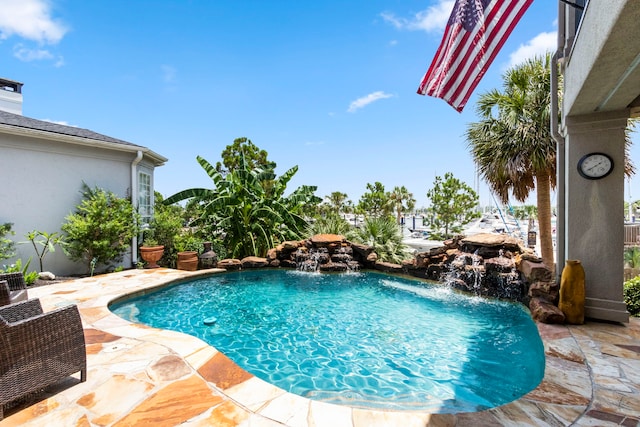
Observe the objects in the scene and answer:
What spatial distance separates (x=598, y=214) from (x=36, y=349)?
7.27 metres

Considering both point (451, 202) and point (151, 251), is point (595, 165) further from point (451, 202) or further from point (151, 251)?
point (451, 202)

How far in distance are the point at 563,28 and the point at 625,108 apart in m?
1.74

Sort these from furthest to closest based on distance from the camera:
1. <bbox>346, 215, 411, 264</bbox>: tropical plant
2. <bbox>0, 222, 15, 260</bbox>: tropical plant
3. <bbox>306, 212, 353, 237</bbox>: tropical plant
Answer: <bbox>306, 212, 353, 237</bbox>: tropical plant
<bbox>346, 215, 411, 264</bbox>: tropical plant
<bbox>0, 222, 15, 260</bbox>: tropical plant

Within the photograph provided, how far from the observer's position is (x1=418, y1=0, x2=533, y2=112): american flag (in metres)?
3.76

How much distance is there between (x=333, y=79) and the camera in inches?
477

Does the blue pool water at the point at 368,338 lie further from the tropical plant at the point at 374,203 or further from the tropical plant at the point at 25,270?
the tropical plant at the point at 374,203

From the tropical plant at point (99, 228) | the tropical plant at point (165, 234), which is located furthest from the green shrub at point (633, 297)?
the tropical plant at point (99, 228)

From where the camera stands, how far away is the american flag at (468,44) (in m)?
3.76

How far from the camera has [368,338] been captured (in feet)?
14.9

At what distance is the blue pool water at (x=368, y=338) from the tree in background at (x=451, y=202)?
16872mm

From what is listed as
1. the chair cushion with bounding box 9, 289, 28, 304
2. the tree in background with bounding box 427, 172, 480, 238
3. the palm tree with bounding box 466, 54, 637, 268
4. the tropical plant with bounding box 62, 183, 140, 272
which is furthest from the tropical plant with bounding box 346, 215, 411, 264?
the tree in background with bounding box 427, 172, 480, 238

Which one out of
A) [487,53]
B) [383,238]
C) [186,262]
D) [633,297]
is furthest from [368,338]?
[186,262]

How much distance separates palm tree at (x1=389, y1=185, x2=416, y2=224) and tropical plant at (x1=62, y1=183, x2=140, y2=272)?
30015 millimetres

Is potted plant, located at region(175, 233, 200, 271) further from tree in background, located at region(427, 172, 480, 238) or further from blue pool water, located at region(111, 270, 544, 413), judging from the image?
tree in background, located at region(427, 172, 480, 238)
